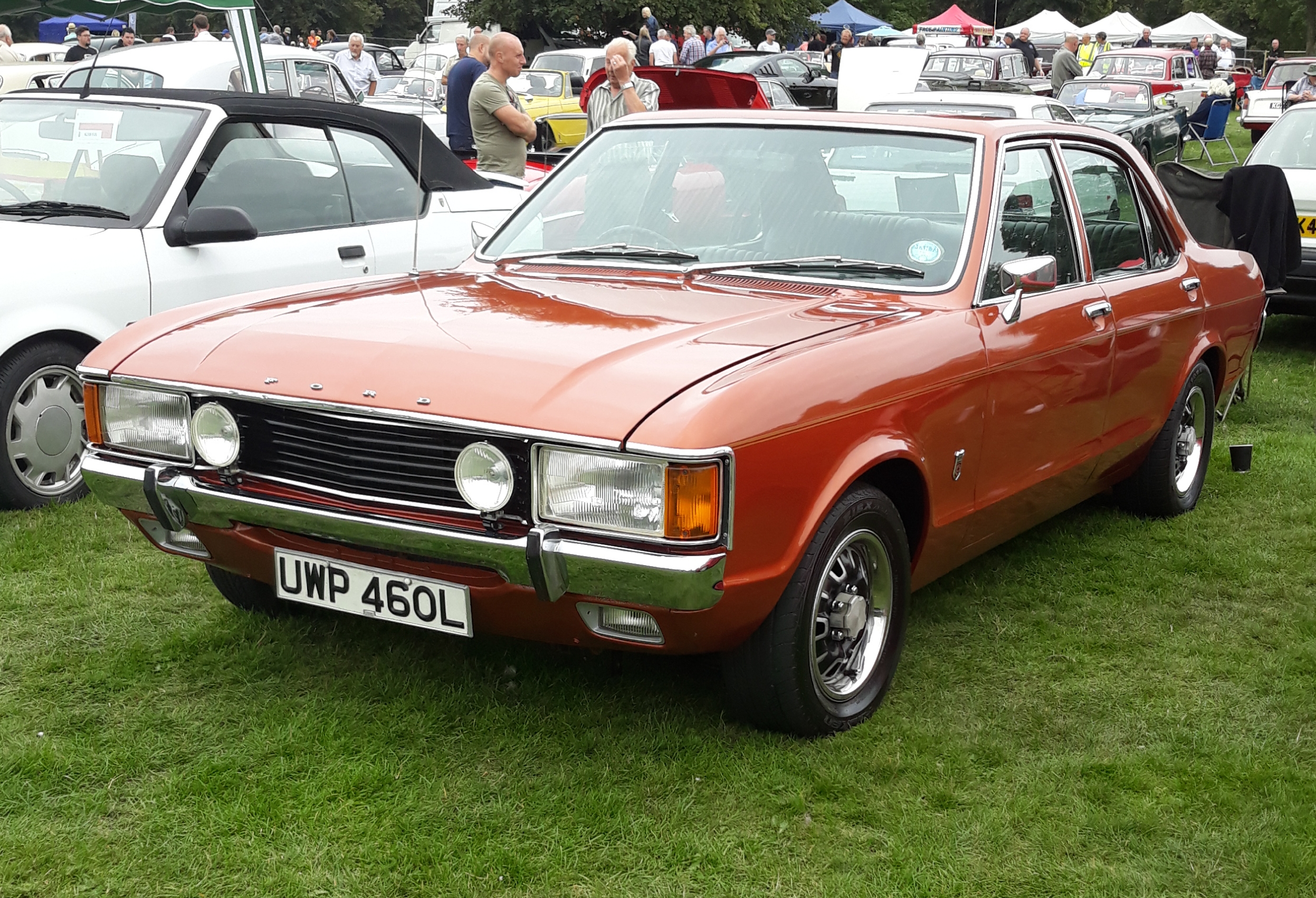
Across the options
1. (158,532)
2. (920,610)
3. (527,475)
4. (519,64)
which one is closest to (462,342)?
(527,475)

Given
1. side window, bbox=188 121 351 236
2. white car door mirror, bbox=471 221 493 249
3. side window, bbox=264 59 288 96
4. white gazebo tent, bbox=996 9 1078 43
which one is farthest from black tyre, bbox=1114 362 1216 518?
white gazebo tent, bbox=996 9 1078 43

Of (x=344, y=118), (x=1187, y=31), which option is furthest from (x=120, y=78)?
(x=1187, y=31)

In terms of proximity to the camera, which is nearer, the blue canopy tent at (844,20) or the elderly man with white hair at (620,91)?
the elderly man with white hair at (620,91)

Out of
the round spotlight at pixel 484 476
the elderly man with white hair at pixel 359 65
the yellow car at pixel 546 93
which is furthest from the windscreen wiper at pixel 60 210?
the yellow car at pixel 546 93

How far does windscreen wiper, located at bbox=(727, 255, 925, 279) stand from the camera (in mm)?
4133

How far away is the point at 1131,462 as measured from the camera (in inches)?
212

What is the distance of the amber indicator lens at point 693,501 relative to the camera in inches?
118

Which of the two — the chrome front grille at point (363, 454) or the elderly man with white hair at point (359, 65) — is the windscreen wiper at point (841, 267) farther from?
the elderly man with white hair at point (359, 65)

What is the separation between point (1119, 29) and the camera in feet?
173

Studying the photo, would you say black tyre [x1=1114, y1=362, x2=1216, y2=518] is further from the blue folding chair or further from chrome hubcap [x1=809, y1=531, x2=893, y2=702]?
the blue folding chair

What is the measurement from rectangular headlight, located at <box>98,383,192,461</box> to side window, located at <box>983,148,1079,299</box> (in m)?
2.33

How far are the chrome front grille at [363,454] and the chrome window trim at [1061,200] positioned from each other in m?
1.70

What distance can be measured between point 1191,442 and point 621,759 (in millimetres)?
3508

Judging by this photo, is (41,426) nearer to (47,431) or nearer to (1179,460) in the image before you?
(47,431)
